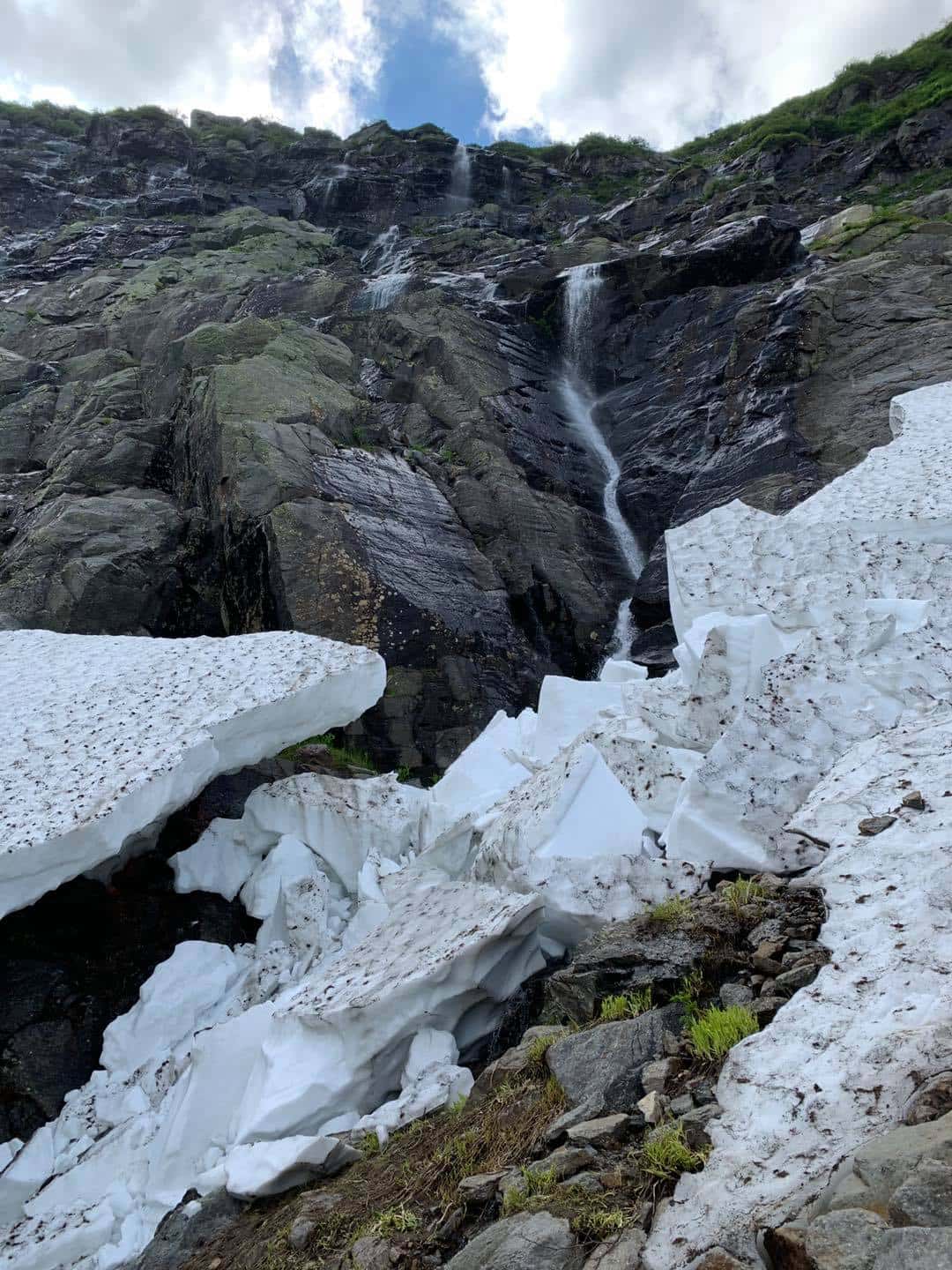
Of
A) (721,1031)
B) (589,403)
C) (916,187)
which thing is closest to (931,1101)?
(721,1031)

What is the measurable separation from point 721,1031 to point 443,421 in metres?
17.8

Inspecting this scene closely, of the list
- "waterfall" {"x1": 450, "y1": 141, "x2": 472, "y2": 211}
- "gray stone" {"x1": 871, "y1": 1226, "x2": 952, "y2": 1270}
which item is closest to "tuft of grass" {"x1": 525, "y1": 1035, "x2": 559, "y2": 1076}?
"gray stone" {"x1": 871, "y1": 1226, "x2": 952, "y2": 1270}

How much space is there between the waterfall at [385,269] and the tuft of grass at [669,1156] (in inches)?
972

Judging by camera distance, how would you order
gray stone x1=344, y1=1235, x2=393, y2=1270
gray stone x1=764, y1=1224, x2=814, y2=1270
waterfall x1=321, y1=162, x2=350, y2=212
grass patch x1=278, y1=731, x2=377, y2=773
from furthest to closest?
1. waterfall x1=321, y1=162, x2=350, y2=212
2. grass patch x1=278, y1=731, x2=377, y2=773
3. gray stone x1=344, y1=1235, x2=393, y2=1270
4. gray stone x1=764, y1=1224, x2=814, y2=1270

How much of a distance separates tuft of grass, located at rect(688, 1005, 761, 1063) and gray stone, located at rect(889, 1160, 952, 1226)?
146 cm

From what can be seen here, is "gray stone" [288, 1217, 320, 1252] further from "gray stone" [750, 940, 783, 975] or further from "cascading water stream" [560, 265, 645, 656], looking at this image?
"cascading water stream" [560, 265, 645, 656]

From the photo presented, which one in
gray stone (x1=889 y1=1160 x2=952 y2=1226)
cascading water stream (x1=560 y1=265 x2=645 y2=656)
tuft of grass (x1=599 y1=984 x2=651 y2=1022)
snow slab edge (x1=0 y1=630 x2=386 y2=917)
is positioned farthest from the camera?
cascading water stream (x1=560 y1=265 x2=645 y2=656)

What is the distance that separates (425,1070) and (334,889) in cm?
337

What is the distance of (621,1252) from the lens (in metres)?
2.75

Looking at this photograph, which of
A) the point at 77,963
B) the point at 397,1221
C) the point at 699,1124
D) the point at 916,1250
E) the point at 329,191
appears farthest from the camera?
the point at 329,191

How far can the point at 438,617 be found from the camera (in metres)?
13.6

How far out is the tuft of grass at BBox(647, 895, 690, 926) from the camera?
484 cm

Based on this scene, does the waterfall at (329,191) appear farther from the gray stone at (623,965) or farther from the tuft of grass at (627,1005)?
the tuft of grass at (627,1005)

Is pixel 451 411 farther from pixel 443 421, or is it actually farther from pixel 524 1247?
pixel 524 1247
